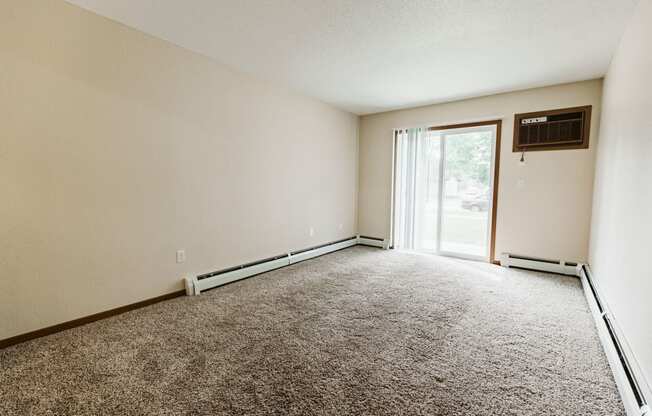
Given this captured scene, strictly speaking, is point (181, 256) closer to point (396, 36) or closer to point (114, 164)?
point (114, 164)

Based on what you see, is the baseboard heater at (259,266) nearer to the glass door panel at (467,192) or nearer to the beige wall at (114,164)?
the beige wall at (114,164)

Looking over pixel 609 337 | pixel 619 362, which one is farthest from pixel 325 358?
pixel 609 337

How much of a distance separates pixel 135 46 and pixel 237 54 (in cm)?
90

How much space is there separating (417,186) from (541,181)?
1.72 m

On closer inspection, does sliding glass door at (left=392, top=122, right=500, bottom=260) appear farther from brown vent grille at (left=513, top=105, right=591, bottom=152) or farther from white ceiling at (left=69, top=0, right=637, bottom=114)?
white ceiling at (left=69, top=0, right=637, bottom=114)

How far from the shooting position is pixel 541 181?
3.93m

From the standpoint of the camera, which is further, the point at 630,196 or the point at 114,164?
the point at 114,164

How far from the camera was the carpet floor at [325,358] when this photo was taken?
155 cm

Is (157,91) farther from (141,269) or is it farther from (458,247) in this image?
(458,247)

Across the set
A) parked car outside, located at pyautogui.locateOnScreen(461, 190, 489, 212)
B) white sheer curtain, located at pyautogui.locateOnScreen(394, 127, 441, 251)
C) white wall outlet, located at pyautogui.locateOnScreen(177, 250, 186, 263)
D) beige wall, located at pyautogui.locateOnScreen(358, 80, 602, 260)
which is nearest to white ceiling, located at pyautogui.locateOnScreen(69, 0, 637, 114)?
beige wall, located at pyautogui.locateOnScreen(358, 80, 602, 260)

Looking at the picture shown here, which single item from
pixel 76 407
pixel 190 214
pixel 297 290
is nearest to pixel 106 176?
pixel 190 214

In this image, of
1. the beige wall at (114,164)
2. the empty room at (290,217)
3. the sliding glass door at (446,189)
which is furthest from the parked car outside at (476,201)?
the beige wall at (114,164)

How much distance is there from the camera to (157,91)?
8.95 feet

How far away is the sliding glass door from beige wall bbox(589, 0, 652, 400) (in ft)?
5.00
